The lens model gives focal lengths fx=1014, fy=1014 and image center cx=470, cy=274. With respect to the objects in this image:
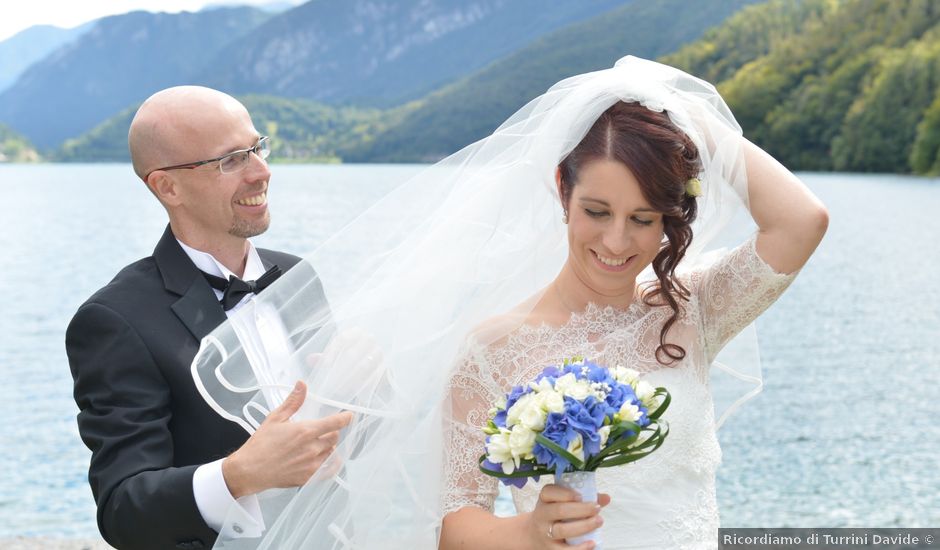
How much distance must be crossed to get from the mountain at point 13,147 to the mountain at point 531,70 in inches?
2334

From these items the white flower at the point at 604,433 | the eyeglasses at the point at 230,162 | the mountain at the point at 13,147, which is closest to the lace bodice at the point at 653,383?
the white flower at the point at 604,433

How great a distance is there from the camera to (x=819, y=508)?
13.2m

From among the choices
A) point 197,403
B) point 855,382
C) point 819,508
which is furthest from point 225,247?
point 855,382

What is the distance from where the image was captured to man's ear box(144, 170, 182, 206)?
336cm

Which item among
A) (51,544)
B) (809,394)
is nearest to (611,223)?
(51,544)

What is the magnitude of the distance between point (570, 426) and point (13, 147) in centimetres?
17144

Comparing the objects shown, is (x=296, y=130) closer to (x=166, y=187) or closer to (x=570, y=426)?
(x=166, y=187)

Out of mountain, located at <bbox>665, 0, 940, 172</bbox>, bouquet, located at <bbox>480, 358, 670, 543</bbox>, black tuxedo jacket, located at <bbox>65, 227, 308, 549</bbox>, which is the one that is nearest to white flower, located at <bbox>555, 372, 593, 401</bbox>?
bouquet, located at <bbox>480, 358, 670, 543</bbox>

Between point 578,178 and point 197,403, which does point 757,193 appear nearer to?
point 578,178

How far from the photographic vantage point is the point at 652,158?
9.41 feet

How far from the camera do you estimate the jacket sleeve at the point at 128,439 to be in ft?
9.30

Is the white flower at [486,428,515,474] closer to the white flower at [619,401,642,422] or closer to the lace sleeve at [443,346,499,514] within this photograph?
the white flower at [619,401,642,422]

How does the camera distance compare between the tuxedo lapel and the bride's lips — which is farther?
the tuxedo lapel

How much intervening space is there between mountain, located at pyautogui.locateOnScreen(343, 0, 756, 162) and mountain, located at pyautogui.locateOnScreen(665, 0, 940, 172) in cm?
1695
